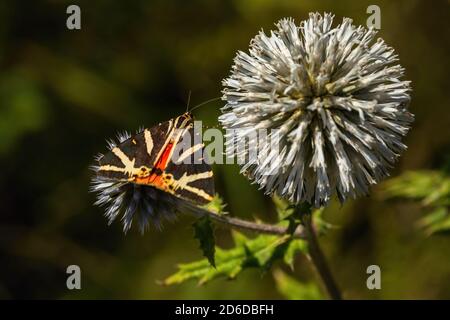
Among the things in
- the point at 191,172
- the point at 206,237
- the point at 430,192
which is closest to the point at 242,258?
the point at 206,237

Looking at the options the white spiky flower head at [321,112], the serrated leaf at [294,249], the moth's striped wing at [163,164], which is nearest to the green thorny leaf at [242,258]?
the serrated leaf at [294,249]

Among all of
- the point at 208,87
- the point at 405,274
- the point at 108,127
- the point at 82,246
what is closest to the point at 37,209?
the point at 82,246

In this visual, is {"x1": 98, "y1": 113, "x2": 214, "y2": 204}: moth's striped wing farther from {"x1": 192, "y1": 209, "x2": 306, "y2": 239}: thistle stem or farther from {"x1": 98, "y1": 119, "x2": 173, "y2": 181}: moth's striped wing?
{"x1": 192, "y1": 209, "x2": 306, "y2": 239}: thistle stem

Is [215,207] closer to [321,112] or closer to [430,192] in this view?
[321,112]

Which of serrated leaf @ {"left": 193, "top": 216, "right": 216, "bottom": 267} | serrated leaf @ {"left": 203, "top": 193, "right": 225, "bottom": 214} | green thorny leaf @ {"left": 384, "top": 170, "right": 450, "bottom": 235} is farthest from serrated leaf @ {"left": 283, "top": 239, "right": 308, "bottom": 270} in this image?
green thorny leaf @ {"left": 384, "top": 170, "right": 450, "bottom": 235}

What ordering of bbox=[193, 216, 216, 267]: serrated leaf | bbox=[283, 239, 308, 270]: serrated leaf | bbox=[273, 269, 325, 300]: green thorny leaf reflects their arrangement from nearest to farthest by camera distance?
1. bbox=[193, 216, 216, 267]: serrated leaf
2. bbox=[283, 239, 308, 270]: serrated leaf
3. bbox=[273, 269, 325, 300]: green thorny leaf
